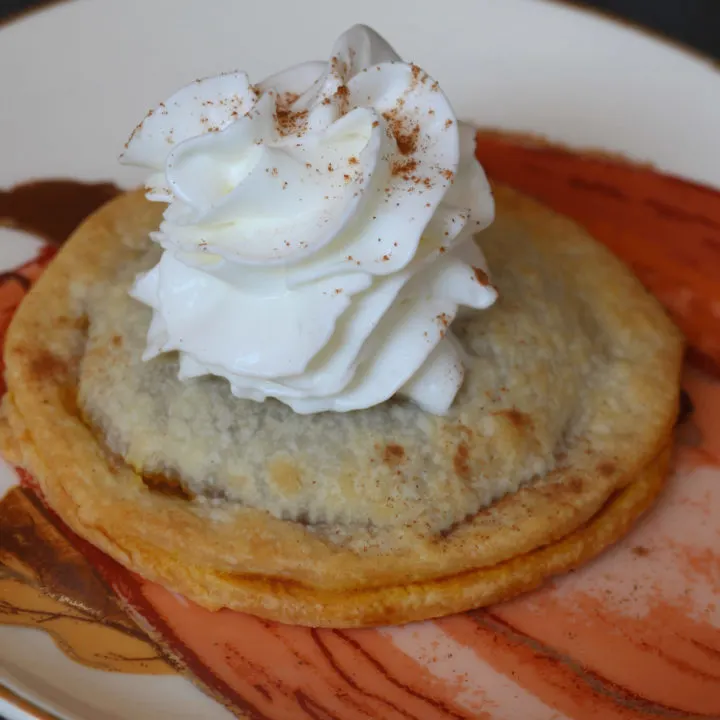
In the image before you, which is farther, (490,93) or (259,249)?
(490,93)

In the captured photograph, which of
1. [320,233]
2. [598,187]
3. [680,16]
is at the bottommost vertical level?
[598,187]

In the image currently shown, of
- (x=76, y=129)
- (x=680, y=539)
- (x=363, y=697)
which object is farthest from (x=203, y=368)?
(x=76, y=129)

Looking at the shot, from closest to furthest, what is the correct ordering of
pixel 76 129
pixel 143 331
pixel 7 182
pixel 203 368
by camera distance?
pixel 203 368 < pixel 143 331 < pixel 7 182 < pixel 76 129

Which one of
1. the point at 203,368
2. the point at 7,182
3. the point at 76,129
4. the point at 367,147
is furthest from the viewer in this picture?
the point at 76,129

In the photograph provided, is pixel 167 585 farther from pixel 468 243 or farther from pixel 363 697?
pixel 468 243

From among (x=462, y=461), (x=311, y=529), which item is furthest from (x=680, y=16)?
(x=311, y=529)

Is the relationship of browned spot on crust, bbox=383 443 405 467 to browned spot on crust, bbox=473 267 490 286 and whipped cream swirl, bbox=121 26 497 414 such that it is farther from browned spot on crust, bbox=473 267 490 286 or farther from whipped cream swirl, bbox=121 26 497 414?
browned spot on crust, bbox=473 267 490 286

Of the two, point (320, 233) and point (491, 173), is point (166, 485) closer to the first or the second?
point (320, 233)
